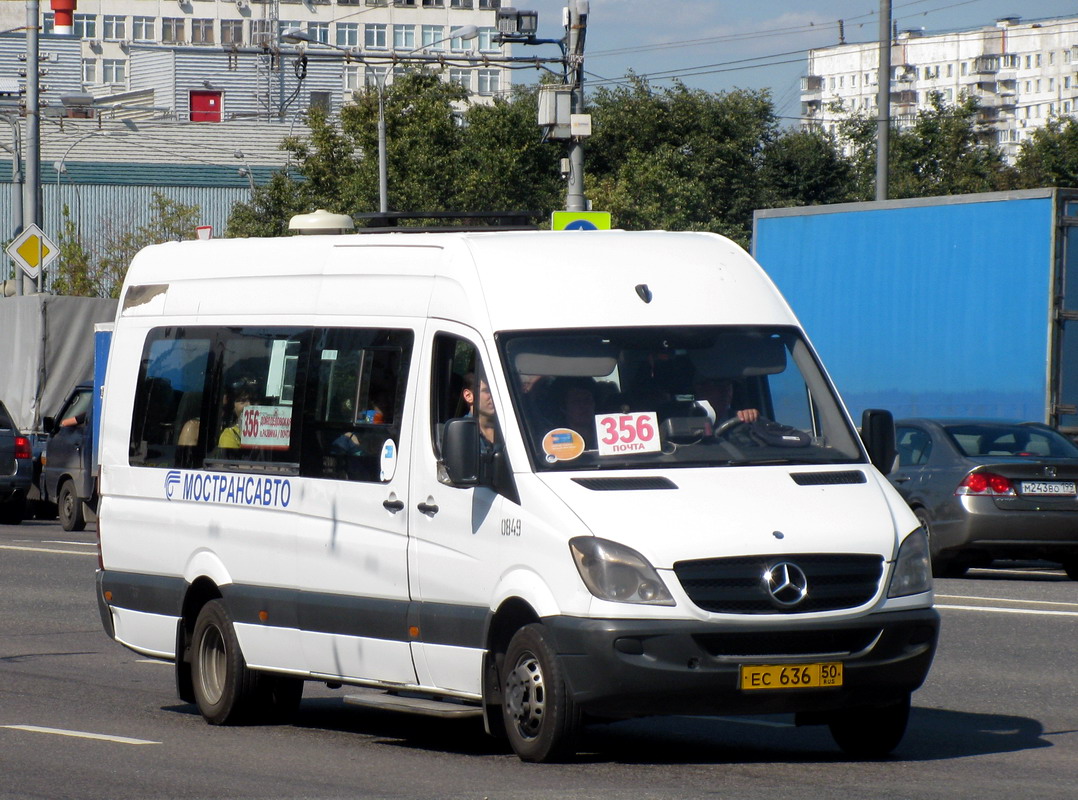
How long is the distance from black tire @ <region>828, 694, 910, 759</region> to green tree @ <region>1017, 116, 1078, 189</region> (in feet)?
168

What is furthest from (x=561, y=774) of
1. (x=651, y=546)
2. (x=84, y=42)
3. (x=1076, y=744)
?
(x=84, y=42)

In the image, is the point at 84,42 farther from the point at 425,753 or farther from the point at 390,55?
the point at 425,753

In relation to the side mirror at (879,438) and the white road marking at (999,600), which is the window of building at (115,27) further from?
the side mirror at (879,438)

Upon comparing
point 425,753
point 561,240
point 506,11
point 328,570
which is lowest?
point 425,753

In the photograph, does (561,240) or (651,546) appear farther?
(561,240)

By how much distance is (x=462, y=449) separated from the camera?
795 centimetres

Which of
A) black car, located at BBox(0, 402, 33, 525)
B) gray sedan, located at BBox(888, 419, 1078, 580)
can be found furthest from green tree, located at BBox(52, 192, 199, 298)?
gray sedan, located at BBox(888, 419, 1078, 580)

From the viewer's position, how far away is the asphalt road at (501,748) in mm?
7402

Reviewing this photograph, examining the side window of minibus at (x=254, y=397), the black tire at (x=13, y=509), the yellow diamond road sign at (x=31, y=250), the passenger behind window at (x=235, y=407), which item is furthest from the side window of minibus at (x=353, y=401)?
the yellow diamond road sign at (x=31, y=250)

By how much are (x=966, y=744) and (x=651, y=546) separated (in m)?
2.04

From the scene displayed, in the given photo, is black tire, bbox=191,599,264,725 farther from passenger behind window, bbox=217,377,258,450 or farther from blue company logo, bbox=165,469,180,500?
passenger behind window, bbox=217,377,258,450

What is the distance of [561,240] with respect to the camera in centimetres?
874

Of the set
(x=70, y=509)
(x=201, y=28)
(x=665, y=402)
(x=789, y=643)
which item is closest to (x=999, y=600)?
(x=665, y=402)

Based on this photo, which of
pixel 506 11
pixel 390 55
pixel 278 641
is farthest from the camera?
pixel 390 55
